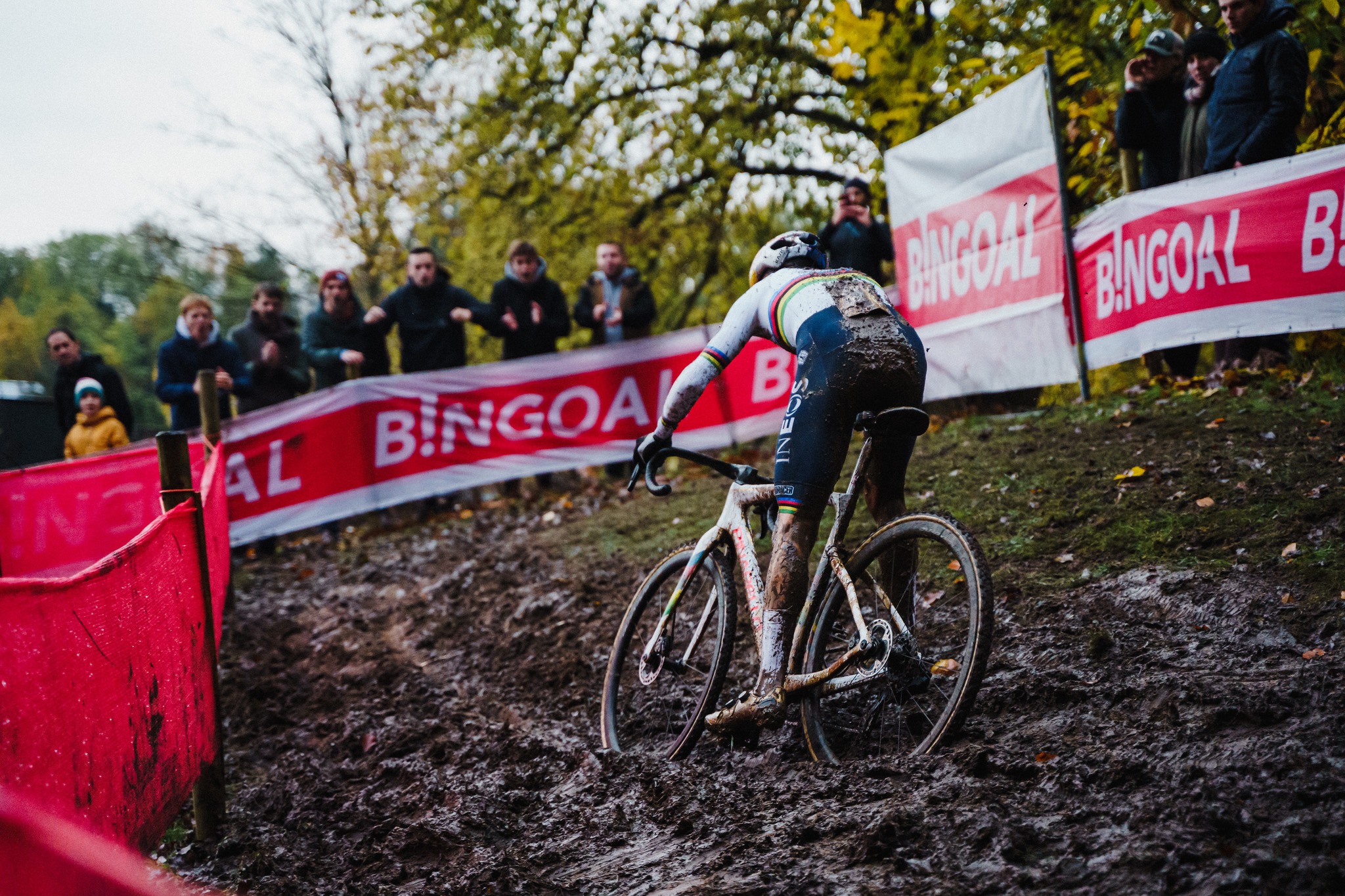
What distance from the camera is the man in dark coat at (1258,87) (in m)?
6.78

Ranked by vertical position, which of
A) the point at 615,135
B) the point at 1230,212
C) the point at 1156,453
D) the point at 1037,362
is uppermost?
the point at 615,135

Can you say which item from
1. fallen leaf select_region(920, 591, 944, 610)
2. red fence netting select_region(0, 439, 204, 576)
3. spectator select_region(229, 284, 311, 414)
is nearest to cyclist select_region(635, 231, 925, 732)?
fallen leaf select_region(920, 591, 944, 610)

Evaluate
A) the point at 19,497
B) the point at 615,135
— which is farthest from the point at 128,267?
the point at 19,497

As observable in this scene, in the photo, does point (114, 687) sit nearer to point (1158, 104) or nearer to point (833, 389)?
point (833, 389)

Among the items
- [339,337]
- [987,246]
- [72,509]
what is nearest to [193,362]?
[339,337]

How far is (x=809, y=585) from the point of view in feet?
13.8

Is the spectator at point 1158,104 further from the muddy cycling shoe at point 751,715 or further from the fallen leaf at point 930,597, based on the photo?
the muddy cycling shoe at point 751,715

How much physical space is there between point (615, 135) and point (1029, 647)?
1184 cm

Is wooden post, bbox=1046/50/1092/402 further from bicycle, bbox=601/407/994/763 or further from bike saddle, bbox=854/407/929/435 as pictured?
bike saddle, bbox=854/407/929/435

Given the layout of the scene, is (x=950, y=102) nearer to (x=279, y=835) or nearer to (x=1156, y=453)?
(x=1156, y=453)

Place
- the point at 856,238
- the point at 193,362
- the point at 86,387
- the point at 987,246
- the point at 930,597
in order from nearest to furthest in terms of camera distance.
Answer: the point at 930,597
the point at 987,246
the point at 856,238
the point at 86,387
the point at 193,362

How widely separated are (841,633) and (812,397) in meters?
0.89

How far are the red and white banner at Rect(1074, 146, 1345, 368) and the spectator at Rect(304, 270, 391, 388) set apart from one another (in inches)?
274

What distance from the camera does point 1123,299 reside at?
782 centimetres
